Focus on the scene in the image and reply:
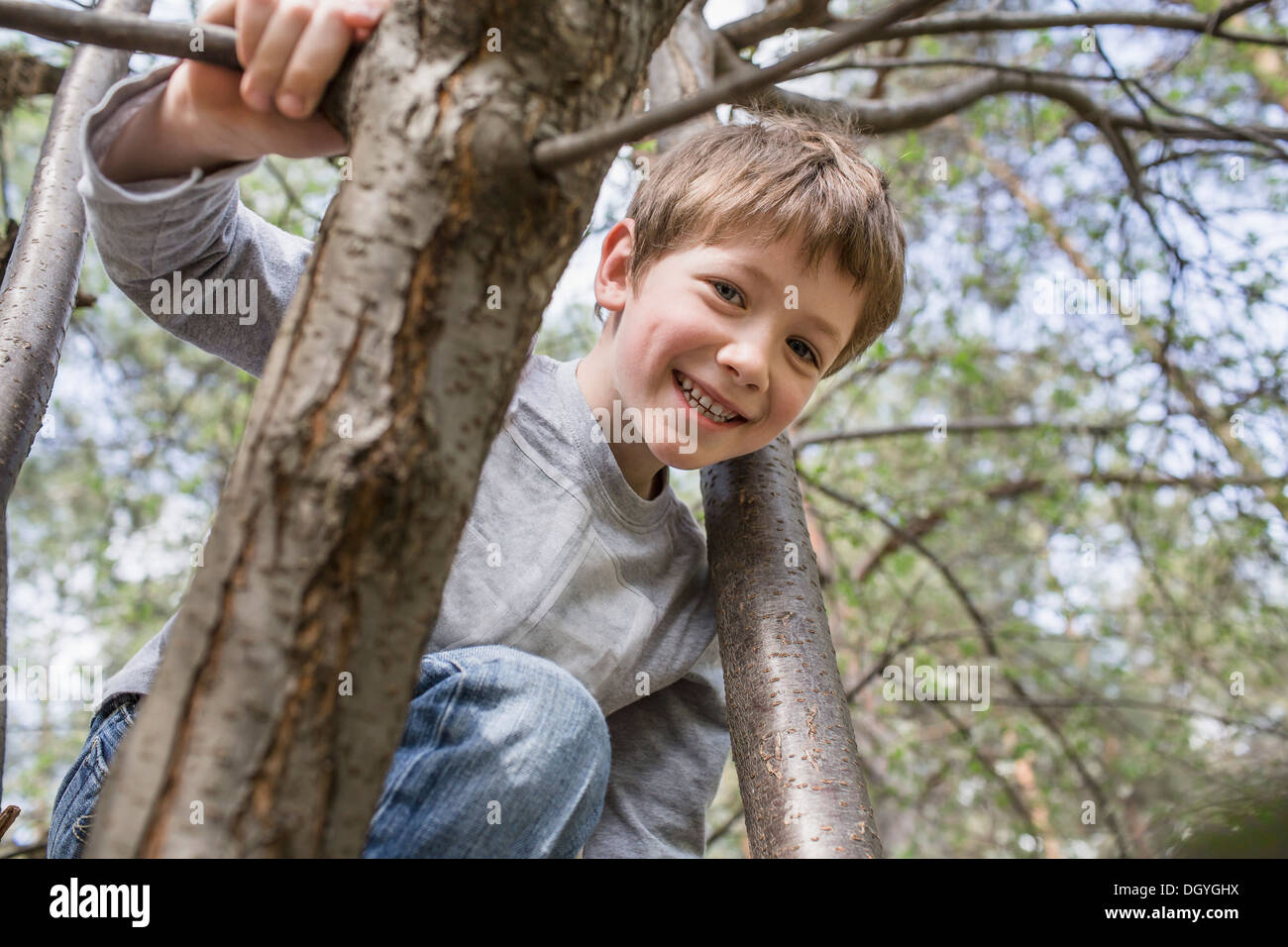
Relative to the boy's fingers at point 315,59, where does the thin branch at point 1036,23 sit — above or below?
above

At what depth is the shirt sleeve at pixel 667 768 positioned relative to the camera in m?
1.72

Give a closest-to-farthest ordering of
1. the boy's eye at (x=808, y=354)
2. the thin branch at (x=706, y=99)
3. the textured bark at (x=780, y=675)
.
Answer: the thin branch at (x=706, y=99)
the textured bark at (x=780, y=675)
the boy's eye at (x=808, y=354)

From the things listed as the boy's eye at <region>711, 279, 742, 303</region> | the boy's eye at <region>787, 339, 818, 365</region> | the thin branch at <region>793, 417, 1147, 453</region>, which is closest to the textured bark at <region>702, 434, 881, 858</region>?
the boy's eye at <region>787, 339, 818, 365</region>

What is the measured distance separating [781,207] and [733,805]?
362cm

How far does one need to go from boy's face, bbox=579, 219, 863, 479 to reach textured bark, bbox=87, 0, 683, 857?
0.72 m

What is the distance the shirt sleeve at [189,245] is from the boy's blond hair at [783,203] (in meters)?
0.61

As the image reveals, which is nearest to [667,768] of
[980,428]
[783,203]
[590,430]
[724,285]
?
[590,430]

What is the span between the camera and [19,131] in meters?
6.36

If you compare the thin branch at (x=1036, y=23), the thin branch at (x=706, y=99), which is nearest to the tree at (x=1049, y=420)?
the thin branch at (x=1036, y=23)

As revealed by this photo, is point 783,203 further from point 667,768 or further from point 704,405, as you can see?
point 667,768

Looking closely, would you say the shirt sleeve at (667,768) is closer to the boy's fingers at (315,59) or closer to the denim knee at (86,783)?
the denim knee at (86,783)

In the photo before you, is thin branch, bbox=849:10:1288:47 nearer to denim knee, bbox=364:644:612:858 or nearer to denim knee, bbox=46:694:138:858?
denim knee, bbox=364:644:612:858
